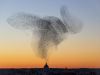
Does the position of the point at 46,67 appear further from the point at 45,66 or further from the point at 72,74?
the point at 72,74

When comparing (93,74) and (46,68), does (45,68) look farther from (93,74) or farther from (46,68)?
(93,74)

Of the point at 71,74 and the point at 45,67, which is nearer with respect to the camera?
the point at 71,74

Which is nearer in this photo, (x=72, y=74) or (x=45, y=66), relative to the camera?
(x=72, y=74)

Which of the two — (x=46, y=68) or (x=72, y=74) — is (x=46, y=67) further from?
(x=72, y=74)

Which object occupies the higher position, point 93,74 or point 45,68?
point 93,74

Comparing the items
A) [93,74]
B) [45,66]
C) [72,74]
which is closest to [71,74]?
[72,74]

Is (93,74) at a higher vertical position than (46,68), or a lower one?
higher

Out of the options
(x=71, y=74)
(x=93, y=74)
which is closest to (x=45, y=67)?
(x=71, y=74)

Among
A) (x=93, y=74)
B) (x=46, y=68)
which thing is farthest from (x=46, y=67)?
(x=93, y=74)
